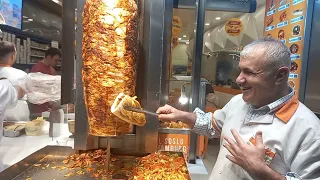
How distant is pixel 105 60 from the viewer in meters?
1.55

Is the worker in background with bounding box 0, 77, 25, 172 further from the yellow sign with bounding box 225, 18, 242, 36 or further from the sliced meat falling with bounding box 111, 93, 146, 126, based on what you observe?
the yellow sign with bounding box 225, 18, 242, 36

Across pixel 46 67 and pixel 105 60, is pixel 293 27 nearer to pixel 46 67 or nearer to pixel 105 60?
pixel 105 60

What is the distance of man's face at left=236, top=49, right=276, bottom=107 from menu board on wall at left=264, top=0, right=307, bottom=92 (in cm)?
114

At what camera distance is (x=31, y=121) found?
8.55 feet

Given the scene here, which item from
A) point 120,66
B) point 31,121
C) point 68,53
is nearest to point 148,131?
point 120,66

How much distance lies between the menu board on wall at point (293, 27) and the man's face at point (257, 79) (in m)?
1.14

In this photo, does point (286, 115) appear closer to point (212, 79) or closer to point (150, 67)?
point (150, 67)

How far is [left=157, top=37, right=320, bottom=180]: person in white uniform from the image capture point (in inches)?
41.3

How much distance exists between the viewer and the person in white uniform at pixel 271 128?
41.3 inches

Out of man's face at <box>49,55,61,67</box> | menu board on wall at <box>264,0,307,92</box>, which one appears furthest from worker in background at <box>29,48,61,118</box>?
menu board on wall at <box>264,0,307,92</box>

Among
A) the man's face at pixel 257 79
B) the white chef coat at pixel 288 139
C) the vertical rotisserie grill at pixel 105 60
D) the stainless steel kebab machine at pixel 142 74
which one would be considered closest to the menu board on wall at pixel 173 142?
the stainless steel kebab machine at pixel 142 74

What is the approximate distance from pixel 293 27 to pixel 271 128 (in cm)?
142

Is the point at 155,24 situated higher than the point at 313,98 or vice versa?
the point at 155,24

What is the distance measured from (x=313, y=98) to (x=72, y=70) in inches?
80.2
